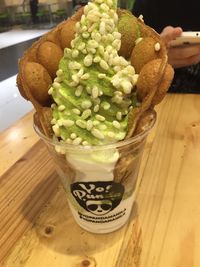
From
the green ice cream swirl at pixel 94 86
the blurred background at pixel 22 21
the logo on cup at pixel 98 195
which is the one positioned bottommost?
the blurred background at pixel 22 21

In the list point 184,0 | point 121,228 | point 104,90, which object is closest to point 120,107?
point 104,90

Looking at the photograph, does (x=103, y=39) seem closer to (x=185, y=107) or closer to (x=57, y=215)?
(x=57, y=215)

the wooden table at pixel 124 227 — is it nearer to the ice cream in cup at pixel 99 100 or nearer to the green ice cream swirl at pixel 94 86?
the ice cream in cup at pixel 99 100

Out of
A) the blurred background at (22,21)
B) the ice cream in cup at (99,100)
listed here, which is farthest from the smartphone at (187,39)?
the blurred background at (22,21)

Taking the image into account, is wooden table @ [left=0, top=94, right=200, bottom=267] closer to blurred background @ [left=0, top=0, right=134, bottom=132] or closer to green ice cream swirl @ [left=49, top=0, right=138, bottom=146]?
green ice cream swirl @ [left=49, top=0, right=138, bottom=146]

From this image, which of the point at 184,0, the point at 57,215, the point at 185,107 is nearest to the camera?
the point at 57,215

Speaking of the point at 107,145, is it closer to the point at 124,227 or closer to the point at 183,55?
the point at 124,227
